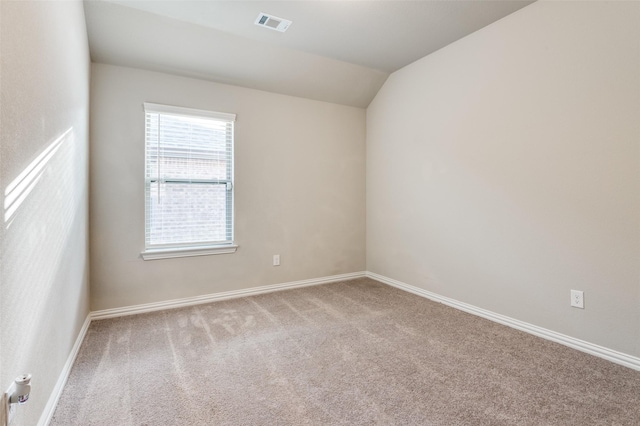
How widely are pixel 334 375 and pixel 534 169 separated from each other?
2.18 metres

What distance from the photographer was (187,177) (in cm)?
322

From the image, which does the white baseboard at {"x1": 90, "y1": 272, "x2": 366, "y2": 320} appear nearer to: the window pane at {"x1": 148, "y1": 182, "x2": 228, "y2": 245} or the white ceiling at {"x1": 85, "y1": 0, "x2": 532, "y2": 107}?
the window pane at {"x1": 148, "y1": 182, "x2": 228, "y2": 245}

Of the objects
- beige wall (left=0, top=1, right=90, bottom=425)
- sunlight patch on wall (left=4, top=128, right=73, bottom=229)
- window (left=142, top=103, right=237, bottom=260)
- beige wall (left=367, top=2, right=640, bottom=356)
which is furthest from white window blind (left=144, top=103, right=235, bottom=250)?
Answer: beige wall (left=367, top=2, right=640, bottom=356)

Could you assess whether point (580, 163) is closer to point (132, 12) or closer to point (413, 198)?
point (413, 198)

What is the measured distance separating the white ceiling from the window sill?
5.81ft

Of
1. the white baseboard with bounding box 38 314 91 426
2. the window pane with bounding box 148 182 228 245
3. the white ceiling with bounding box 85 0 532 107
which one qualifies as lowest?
the white baseboard with bounding box 38 314 91 426

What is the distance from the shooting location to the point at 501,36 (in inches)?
105

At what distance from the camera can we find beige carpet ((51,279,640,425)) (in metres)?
1.55

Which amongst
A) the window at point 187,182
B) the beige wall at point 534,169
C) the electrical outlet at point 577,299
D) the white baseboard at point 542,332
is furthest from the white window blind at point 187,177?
the electrical outlet at point 577,299

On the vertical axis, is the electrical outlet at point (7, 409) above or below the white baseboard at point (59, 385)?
above

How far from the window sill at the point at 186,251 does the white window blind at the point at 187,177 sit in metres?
0.05

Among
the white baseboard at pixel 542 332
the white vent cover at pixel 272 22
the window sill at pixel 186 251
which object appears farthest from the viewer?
the window sill at pixel 186 251

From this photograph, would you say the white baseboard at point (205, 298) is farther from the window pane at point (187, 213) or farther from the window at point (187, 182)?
the window pane at point (187, 213)

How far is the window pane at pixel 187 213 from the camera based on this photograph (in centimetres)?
310
